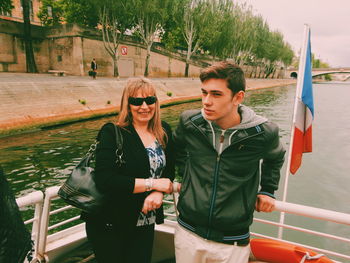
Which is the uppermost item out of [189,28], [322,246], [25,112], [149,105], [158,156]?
[189,28]

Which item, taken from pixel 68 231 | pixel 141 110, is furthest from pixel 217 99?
pixel 68 231

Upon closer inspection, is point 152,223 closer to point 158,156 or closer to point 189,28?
point 158,156

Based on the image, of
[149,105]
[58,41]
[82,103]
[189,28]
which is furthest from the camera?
[189,28]

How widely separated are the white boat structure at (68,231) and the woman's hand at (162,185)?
714mm

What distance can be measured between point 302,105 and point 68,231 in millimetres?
2795

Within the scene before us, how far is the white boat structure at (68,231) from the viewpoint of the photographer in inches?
70.0

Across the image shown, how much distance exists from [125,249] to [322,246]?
5425mm

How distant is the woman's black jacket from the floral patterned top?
0.15ft

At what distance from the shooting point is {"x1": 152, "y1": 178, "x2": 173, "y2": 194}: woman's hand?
5.99 ft

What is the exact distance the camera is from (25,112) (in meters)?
12.6

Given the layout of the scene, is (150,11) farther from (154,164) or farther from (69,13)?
(154,164)

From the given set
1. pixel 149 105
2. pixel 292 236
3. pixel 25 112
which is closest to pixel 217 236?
pixel 149 105

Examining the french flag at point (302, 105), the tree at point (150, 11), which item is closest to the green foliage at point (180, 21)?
the tree at point (150, 11)

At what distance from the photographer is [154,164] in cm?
194
